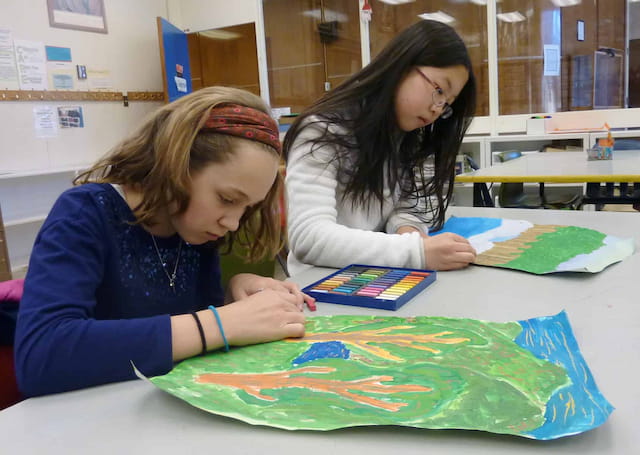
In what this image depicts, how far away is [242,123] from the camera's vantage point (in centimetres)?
77

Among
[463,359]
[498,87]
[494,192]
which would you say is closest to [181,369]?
[463,359]

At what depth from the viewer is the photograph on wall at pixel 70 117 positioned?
167 inches

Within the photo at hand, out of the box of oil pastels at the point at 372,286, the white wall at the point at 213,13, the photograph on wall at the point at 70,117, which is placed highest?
the white wall at the point at 213,13

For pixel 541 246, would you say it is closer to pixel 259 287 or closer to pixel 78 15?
pixel 259 287

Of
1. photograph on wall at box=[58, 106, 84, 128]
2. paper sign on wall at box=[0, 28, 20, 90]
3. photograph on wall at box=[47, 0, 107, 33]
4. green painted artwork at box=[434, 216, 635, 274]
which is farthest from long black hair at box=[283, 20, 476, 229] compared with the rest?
photograph on wall at box=[47, 0, 107, 33]

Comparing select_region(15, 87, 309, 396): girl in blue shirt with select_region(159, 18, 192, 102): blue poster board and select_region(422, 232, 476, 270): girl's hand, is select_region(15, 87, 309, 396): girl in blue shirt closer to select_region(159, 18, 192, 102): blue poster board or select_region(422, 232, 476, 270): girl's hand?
select_region(422, 232, 476, 270): girl's hand

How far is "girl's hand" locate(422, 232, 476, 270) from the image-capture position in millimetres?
1022

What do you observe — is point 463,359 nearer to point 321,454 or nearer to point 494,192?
point 321,454

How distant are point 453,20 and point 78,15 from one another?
3270 mm

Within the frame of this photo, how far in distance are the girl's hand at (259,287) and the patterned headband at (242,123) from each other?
229mm

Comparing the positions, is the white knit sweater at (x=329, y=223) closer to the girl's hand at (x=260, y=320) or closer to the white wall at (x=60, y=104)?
the girl's hand at (x=260, y=320)

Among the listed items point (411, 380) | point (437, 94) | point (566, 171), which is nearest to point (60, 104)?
point (566, 171)

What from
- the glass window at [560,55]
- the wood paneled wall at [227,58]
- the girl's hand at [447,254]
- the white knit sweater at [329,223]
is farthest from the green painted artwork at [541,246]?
the wood paneled wall at [227,58]

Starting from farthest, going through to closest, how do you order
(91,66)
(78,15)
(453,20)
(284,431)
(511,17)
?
(453,20)
(511,17)
(91,66)
(78,15)
(284,431)
